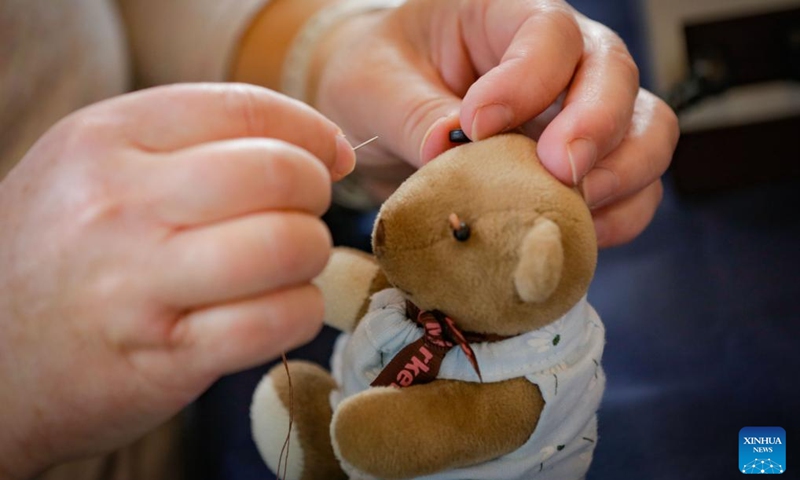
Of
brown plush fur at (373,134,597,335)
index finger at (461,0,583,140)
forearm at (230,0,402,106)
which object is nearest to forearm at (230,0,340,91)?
forearm at (230,0,402,106)

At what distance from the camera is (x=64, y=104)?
0.53m

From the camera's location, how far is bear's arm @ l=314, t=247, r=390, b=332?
15.8 inches

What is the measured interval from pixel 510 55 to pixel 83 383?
0.27 meters

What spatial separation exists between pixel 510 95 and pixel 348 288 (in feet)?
0.46

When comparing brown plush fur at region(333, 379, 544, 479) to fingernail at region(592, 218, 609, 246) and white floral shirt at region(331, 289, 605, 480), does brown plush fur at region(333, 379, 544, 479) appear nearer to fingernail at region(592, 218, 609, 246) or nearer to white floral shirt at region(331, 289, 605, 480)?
white floral shirt at region(331, 289, 605, 480)

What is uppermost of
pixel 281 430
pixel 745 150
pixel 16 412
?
pixel 16 412

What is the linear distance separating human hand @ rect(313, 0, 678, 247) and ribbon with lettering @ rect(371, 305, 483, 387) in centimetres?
9

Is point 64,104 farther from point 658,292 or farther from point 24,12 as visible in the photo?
point 658,292

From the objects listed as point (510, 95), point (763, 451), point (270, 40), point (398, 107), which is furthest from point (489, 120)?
point (270, 40)

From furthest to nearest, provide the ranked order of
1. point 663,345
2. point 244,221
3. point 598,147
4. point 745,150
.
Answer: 1. point 745,150
2. point 663,345
3. point 598,147
4. point 244,221

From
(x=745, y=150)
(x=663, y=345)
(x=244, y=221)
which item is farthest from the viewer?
(x=745, y=150)

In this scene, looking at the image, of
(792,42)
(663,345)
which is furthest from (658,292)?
(792,42)

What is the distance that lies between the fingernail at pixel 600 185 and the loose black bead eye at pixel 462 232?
0.40 feet

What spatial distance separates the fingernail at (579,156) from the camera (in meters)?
0.33
